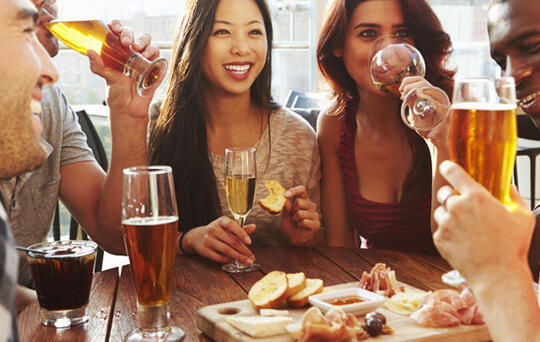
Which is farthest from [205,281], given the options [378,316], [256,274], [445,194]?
[445,194]

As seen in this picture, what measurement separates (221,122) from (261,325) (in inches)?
55.8

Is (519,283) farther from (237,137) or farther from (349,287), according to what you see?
(237,137)

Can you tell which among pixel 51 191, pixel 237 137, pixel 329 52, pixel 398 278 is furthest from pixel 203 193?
pixel 398 278

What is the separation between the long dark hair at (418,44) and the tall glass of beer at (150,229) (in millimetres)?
1386

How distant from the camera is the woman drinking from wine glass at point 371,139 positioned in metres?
2.25

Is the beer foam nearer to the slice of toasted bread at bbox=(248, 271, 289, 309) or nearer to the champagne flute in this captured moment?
the champagne flute

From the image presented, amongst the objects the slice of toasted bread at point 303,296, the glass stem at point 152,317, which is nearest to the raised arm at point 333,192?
the slice of toasted bread at point 303,296

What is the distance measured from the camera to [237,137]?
94.8 inches

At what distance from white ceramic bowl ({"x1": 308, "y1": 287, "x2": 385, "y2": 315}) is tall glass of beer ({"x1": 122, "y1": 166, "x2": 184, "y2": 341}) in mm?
319

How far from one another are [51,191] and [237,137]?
759 mm

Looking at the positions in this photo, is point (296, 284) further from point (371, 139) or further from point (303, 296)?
point (371, 139)

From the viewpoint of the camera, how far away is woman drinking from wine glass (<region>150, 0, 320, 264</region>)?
2.26 metres

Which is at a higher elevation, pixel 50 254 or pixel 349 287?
pixel 50 254

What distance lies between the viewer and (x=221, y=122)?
242 centimetres
